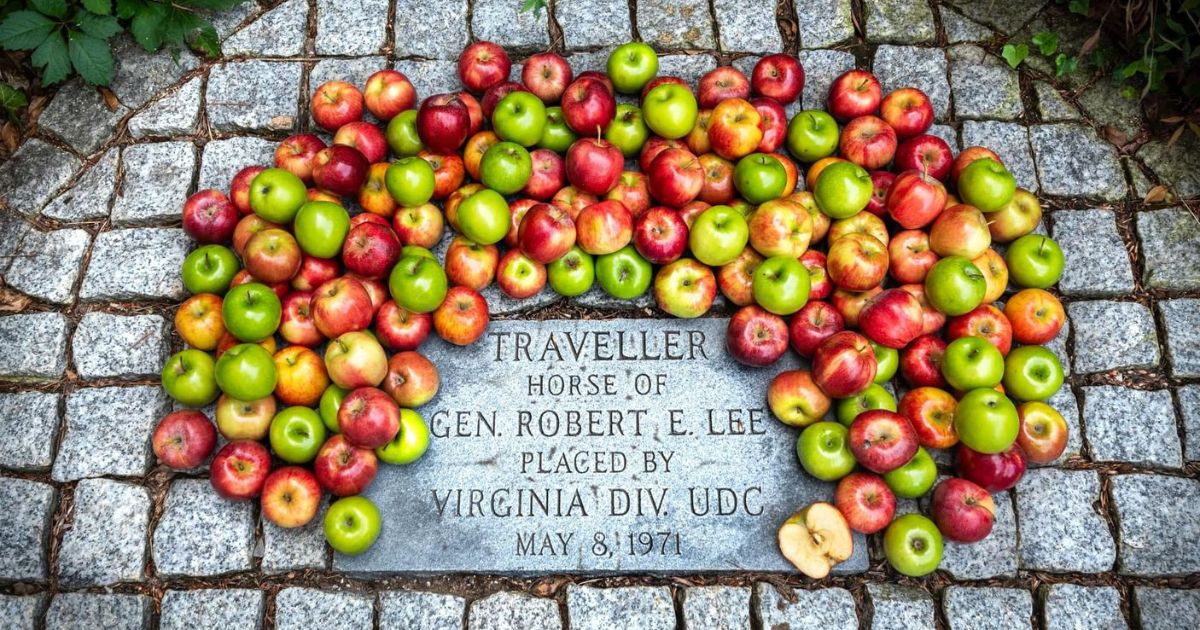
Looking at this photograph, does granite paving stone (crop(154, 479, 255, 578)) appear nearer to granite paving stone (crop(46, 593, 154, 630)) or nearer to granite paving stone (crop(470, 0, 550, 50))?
granite paving stone (crop(46, 593, 154, 630))

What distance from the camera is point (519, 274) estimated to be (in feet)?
11.6

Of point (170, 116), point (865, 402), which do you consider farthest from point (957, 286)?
point (170, 116)

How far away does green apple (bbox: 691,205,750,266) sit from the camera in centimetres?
340

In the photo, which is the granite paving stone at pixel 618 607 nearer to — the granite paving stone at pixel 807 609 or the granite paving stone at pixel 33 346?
the granite paving stone at pixel 807 609

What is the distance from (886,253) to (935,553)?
1.18 metres

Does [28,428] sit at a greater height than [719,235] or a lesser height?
lesser

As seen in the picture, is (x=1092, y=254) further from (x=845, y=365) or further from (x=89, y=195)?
(x=89, y=195)

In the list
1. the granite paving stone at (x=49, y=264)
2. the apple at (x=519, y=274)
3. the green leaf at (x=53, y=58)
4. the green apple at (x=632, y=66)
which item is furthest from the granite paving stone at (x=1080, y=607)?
the green leaf at (x=53, y=58)

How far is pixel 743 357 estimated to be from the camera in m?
3.42

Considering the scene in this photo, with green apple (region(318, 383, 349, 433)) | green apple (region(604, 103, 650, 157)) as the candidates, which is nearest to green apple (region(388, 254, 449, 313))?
green apple (region(318, 383, 349, 433))

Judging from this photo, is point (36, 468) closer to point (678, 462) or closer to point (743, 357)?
point (678, 462)

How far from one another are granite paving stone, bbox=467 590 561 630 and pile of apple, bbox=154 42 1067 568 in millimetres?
513

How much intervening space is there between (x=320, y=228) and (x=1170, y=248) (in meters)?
3.70

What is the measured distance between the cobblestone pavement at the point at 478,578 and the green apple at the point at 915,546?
14cm
